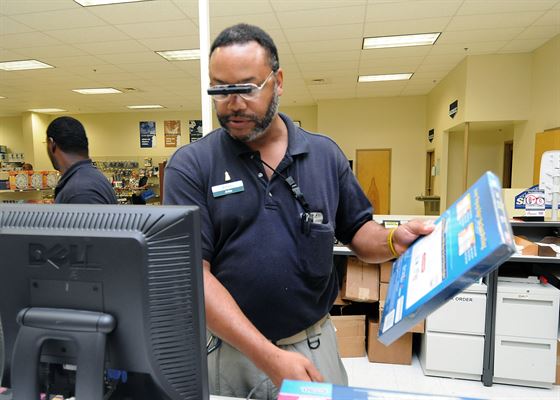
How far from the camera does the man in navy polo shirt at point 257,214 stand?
3.11ft

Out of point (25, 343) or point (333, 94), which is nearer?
point (25, 343)

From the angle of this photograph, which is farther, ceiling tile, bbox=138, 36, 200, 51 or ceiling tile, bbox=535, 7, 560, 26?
ceiling tile, bbox=138, 36, 200, 51

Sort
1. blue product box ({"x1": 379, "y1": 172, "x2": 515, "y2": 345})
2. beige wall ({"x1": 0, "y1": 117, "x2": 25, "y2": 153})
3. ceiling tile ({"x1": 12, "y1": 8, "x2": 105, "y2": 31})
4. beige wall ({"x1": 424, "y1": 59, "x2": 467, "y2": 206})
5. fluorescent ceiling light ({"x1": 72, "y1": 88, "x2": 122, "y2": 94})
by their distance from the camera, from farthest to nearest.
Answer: beige wall ({"x1": 0, "y1": 117, "x2": 25, "y2": 153}), fluorescent ceiling light ({"x1": 72, "y1": 88, "x2": 122, "y2": 94}), beige wall ({"x1": 424, "y1": 59, "x2": 467, "y2": 206}), ceiling tile ({"x1": 12, "y1": 8, "x2": 105, "y2": 31}), blue product box ({"x1": 379, "y1": 172, "x2": 515, "y2": 345})

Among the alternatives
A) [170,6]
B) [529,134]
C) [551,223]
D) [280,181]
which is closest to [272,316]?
[280,181]

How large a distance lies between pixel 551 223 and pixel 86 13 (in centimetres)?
449

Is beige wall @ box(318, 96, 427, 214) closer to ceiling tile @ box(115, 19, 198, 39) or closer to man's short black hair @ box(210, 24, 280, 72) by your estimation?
ceiling tile @ box(115, 19, 198, 39)

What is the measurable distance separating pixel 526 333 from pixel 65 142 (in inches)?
115

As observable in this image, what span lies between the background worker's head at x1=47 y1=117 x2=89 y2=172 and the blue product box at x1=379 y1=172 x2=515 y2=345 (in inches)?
68.9

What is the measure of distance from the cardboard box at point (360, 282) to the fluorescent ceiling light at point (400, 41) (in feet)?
10.2

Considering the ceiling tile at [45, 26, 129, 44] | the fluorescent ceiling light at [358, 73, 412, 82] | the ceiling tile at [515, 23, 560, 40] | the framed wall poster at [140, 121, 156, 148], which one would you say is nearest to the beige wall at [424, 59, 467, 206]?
the fluorescent ceiling light at [358, 73, 412, 82]

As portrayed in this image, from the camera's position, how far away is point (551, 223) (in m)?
2.54

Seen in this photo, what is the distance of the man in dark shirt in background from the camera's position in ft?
5.91

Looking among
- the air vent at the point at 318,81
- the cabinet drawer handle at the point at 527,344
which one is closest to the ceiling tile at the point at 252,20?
the air vent at the point at 318,81

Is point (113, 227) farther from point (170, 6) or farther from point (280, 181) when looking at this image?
point (170, 6)
